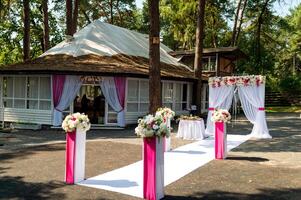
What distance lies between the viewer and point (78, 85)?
18016mm

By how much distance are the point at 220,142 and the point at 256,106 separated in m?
5.93

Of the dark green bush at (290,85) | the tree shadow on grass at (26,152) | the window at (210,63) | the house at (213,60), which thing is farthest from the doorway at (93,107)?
the dark green bush at (290,85)

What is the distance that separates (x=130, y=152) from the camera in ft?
36.4

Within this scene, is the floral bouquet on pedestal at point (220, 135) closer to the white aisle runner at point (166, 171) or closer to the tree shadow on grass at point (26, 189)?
the white aisle runner at point (166, 171)

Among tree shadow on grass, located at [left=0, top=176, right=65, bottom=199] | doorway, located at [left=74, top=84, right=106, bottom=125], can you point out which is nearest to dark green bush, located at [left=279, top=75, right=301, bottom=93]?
doorway, located at [left=74, top=84, right=106, bottom=125]

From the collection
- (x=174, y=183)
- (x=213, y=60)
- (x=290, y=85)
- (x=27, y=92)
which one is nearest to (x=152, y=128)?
(x=174, y=183)

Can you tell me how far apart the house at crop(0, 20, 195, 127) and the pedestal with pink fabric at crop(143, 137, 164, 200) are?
37.6 ft

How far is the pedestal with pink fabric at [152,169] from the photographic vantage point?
20.9ft

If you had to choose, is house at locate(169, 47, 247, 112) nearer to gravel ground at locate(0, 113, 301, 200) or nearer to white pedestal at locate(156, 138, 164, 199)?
gravel ground at locate(0, 113, 301, 200)

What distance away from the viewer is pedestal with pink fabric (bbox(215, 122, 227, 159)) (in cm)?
1032

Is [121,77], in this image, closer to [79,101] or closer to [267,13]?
[79,101]

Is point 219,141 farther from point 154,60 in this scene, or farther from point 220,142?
point 154,60

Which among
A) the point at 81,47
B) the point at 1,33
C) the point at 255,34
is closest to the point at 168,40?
the point at 255,34

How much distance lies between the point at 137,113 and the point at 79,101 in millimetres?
3131
